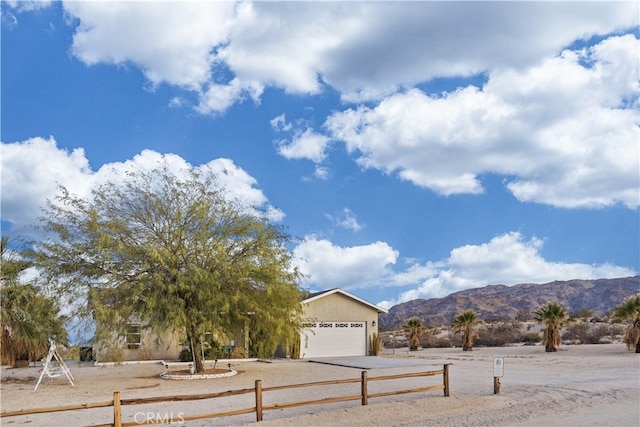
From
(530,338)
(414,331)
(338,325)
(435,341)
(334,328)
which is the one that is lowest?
(435,341)

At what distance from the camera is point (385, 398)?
51.9 feet

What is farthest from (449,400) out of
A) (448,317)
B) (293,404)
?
(448,317)

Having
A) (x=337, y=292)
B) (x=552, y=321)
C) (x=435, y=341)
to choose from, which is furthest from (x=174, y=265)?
(x=435, y=341)

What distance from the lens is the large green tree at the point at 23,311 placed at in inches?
820

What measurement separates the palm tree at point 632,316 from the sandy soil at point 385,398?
4743 mm

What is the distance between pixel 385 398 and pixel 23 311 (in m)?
13.2

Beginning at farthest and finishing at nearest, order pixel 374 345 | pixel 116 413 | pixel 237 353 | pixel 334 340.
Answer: pixel 374 345 → pixel 334 340 → pixel 237 353 → pixel 116 413

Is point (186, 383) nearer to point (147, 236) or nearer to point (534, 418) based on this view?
point (147, 236)

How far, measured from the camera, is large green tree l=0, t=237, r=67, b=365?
68.3 ft

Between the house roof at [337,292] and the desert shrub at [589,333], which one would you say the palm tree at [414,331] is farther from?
the desert shrub at [589,333]

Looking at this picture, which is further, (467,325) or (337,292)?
(467,325)

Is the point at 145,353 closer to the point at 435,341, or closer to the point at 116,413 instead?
the point at 116,413

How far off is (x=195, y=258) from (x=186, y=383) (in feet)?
14.5

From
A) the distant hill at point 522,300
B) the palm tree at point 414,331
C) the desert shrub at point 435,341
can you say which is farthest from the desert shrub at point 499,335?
the distant hill at point 522,300
